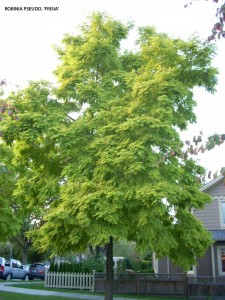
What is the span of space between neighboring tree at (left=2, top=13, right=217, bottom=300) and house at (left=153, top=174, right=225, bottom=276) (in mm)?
8610

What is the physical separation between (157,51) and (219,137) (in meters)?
11.7

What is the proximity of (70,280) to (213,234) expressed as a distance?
9013 mm

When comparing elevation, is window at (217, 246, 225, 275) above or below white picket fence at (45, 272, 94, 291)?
above

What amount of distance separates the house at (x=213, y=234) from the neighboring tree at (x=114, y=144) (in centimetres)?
861

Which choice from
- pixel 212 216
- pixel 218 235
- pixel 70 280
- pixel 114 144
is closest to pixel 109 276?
pixel 114 144

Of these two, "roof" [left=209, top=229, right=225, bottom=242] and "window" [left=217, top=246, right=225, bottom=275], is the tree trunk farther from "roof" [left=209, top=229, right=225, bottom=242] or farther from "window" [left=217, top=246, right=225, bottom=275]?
"window" [left=217, top=246, right=225, bottom=275]

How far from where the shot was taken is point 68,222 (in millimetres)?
11844

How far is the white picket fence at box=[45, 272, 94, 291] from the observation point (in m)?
21.9

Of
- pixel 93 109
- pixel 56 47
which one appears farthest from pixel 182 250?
pixel 56 47

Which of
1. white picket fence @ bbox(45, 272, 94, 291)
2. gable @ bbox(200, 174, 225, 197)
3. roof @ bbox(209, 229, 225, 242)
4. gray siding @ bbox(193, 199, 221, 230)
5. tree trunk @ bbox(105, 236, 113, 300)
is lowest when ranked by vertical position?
white picket fence @ bbox(45, 272, 94, 291)

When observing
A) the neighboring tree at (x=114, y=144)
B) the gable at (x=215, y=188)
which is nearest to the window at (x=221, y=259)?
the gable at (x=215, y=188)

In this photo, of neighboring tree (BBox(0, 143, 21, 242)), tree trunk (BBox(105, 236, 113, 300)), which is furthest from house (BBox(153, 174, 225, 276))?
neighboring tree (BBox(0, 143, 21, 242))

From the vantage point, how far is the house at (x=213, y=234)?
21.3 metres

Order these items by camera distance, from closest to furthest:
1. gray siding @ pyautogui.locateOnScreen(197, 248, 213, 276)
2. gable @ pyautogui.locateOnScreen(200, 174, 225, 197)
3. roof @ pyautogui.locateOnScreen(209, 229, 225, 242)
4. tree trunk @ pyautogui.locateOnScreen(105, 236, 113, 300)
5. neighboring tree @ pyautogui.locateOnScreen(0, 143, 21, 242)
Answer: tree trunk @ pyautogui.locateOnScreen(105, 236, 113, 300)
neighboring tree @ pyautogui.locateOnScreen(0, 143, 21, 242)
roof @ pyautogui.locateOnScreen(209, 229, 225, 242)
gray siding @ pyautogui.locateOnScreen(197, 248, 213, 276)
gable @ pyautogui.locateOnScreen(200, 174, 225, 197)
